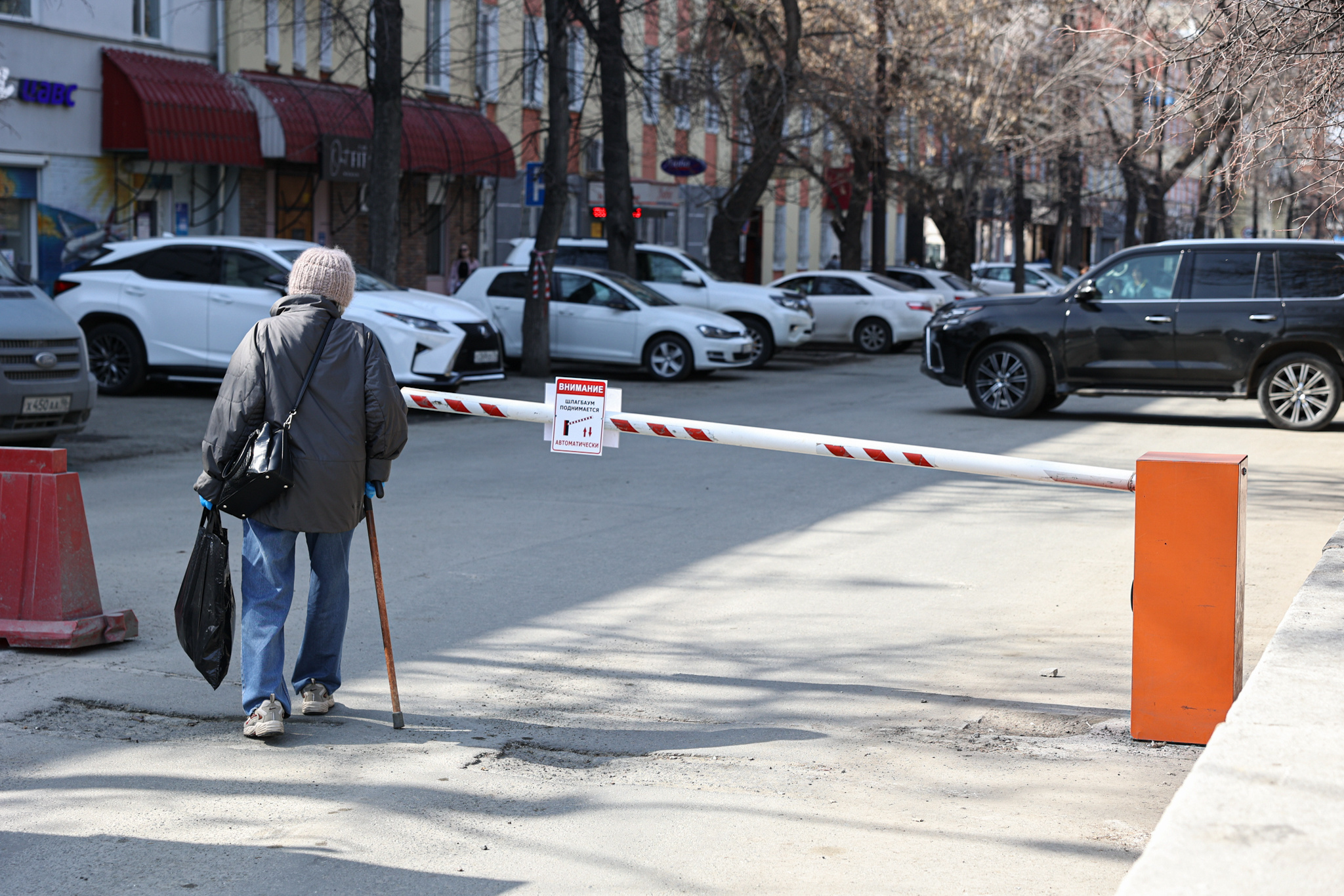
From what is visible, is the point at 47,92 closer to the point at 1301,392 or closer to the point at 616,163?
the point at 616,163

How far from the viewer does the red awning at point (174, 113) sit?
966 inches

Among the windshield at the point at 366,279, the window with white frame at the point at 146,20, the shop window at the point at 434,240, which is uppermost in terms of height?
the window with white frame at the point at 146,20

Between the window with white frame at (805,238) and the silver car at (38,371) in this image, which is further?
the window with white frame at (805,238)

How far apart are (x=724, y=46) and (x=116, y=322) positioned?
12.3 metres

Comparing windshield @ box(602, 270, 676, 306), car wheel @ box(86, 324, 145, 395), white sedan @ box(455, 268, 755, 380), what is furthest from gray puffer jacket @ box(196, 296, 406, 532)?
windshield @ box(602, 270, 676, 306)

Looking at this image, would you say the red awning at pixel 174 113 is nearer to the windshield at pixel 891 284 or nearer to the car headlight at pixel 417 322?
the car headlight at pixel 417 322

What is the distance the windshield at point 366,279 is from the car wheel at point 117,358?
2.03m

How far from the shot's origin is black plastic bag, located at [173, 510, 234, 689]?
5.21 metres

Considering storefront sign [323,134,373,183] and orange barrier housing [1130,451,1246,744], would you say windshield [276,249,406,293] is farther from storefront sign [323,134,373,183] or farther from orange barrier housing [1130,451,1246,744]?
orange barrier housing [1130,451,1246,744]

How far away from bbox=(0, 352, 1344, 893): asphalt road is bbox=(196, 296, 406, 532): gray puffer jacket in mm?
805

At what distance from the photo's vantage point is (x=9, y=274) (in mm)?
12664

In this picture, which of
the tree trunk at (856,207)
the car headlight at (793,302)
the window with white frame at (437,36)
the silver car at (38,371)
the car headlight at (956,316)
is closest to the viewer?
the silver car at (38,371)

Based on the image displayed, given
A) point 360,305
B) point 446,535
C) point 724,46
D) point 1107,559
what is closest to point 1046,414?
point 360,305

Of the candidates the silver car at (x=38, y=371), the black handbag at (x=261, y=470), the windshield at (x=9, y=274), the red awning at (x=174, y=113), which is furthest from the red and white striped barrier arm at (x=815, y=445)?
the red awning at (x=174, y=113)
